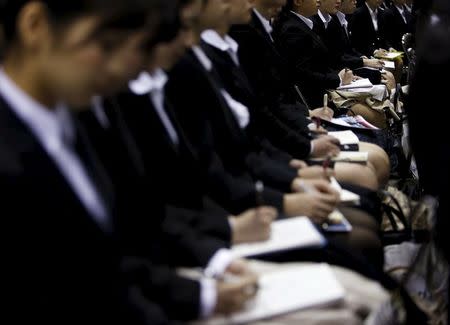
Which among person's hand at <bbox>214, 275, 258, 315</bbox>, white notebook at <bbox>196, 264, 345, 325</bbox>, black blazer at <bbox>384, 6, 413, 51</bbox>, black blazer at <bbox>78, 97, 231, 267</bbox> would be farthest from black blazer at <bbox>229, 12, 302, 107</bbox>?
black blazer at <bbox>384, 6, 413, 51</bbox>

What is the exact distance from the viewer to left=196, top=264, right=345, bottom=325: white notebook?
53.0 inches

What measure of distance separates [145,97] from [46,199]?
0.64m

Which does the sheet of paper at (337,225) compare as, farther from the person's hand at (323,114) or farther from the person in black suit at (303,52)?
the person in black suit at (303,52)

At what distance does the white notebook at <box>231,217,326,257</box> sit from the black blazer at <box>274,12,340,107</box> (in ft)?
7.01

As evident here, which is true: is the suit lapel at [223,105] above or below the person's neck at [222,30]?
below

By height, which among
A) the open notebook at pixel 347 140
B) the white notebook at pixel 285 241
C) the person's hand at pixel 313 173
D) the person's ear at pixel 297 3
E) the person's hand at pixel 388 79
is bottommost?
the person's hand at pixel 388 79

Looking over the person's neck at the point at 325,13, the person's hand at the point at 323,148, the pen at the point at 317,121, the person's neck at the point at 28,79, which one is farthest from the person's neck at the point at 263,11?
the person's neck at the point at 325,13

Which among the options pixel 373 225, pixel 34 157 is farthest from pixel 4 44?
pixel 373 225

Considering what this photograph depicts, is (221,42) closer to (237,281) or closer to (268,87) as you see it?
(268,87)

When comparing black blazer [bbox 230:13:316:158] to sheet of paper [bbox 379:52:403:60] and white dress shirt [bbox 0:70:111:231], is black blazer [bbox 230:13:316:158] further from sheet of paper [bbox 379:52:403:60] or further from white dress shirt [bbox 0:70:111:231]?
sheet of paper [bbox 379:52:403:60]

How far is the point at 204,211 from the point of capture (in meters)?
1.77

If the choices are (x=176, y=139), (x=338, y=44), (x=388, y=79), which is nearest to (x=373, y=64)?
(x=388, y=79)

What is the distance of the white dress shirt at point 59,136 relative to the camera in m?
1.08

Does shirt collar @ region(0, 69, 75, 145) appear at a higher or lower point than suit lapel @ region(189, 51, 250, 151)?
higher
